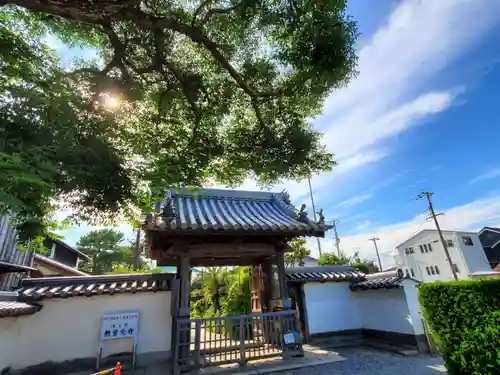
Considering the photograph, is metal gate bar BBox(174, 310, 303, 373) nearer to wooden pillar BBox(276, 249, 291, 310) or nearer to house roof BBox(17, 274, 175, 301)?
wooden pillar BBox(276, 249, 291, 310)

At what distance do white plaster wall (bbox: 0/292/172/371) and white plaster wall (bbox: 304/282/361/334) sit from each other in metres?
4.46

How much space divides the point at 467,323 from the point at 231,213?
18.8 feet

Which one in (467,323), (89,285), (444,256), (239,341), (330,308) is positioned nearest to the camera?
(467,323)

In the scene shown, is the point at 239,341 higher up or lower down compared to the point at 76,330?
lower down

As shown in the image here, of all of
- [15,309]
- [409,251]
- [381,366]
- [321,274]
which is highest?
[409,251]

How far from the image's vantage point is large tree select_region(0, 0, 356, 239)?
2.85 meters

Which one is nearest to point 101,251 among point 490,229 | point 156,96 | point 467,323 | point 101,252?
point 101,252

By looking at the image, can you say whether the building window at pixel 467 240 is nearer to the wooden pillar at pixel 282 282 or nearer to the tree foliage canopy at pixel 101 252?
the wooden pillar at pixel 282 282

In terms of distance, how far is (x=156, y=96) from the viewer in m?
5.72

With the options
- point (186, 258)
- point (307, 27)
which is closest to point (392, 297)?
point (186, 258)

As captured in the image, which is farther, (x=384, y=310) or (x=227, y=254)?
(x=384, y=310)

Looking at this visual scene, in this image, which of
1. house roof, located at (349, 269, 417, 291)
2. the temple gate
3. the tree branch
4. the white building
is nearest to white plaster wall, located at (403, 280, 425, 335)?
house roof, located at (349, 269, 417, 291)

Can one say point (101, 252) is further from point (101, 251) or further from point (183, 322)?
point (183, 322)

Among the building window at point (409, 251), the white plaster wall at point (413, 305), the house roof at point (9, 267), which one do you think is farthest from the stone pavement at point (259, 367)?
the building window at point (409, 251)
